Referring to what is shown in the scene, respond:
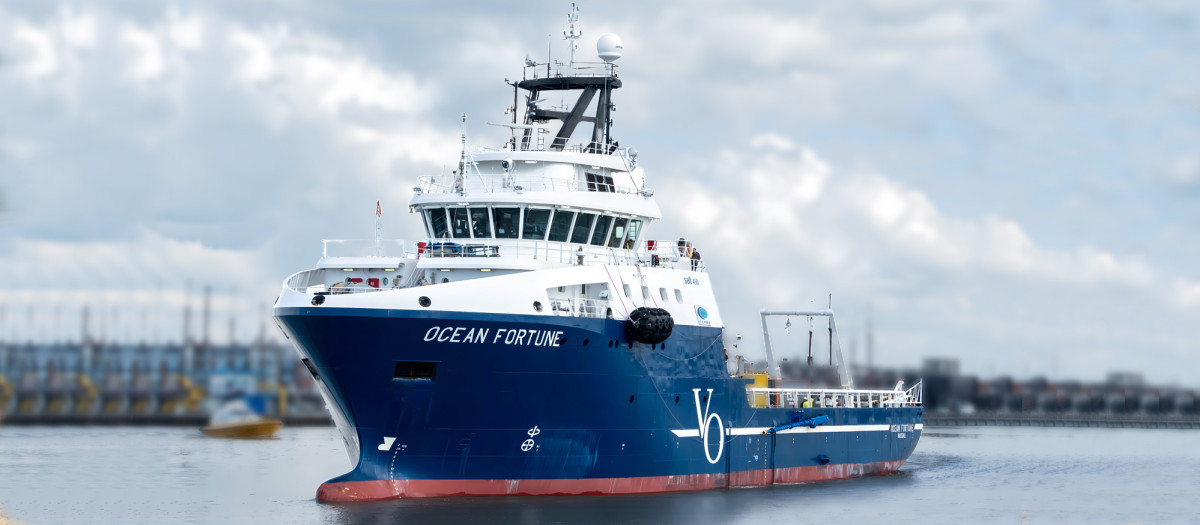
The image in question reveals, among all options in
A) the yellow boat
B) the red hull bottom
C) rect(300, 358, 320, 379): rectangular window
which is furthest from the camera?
the yellow boat

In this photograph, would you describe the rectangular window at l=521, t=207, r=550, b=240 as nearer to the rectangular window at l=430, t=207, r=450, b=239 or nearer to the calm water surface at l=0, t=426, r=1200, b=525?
the rectangular window at l=430, t=207, r=450, b=239

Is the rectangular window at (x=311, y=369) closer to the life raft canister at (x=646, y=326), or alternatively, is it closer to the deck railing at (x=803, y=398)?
the life raft canister at (x=646, y=326)

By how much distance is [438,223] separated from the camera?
37.1 m

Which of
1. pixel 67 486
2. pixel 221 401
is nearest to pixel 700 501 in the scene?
pixel 67 486

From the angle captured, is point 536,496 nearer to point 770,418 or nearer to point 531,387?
point 531,387

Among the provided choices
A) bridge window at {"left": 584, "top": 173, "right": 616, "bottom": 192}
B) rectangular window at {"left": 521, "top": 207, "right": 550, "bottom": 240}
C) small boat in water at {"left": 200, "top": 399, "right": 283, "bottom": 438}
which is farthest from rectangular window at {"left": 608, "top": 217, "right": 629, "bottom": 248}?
small boat in water at {"left": 200, "top": 399, "right": 283, "bottom": 438}

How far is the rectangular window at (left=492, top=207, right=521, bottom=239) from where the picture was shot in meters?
35.8

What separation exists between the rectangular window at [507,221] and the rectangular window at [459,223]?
3.09 ft

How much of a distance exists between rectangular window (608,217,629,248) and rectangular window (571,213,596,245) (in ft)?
3.49

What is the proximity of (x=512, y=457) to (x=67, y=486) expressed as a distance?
1607 centimetres

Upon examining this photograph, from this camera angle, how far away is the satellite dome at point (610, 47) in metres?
40.5

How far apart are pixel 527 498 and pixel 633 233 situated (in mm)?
9571

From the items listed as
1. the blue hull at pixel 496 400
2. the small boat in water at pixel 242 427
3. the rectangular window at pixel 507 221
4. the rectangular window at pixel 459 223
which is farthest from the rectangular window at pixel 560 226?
the small boat in water at pixel 242 427

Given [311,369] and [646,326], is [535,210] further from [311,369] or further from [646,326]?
[311,369]
